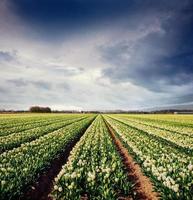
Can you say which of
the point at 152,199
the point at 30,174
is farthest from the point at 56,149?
the point at 152,199

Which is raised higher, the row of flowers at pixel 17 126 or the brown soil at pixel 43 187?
the row of flowers at pixel 17 126

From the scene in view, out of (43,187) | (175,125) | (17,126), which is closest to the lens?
(43,187)

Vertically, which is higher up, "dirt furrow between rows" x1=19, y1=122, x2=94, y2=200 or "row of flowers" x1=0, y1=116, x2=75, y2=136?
"row of flowers" x1=0, y1=116, x2=75, y2=136

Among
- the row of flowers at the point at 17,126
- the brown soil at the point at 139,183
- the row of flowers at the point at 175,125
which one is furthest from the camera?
the row of flowers at the point at 175,125

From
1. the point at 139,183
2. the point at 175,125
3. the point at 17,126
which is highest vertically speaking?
the point at 17,126

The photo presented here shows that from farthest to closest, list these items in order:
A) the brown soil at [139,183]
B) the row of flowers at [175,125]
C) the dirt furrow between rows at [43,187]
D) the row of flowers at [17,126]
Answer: the row of flowers at [175,125]
the row of flowers at [17,126]
the brown soil at [139,183]
the dirt furrow between rows at [43,187]

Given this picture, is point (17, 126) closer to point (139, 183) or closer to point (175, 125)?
point (175, 125)

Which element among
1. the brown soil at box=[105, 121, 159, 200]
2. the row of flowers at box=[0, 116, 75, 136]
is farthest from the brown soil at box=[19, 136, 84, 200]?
the row of flowers at box=[0, 116, 75, 136]

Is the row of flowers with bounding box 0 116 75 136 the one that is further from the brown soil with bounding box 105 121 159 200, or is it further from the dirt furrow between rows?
the brown soil with bounding box 105 121 159 200

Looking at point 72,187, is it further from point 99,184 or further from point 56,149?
point 56,149

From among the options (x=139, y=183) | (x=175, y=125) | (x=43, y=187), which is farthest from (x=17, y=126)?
(x=139, y=183)

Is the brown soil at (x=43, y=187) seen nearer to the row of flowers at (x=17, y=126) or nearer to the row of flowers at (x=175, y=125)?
the row of flowers at (x=17, y=126)

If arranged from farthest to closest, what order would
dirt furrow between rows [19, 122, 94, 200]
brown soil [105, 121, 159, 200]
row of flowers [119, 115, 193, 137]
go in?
1. row of flowers [119, 115, 193, 137]
2. brown soil [105, 121, 159, 200]
3. dirt furrow between rows [19, 122, 94, 200]

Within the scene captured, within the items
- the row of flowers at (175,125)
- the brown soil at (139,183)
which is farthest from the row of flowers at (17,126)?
the row of flowers at (175,125)
